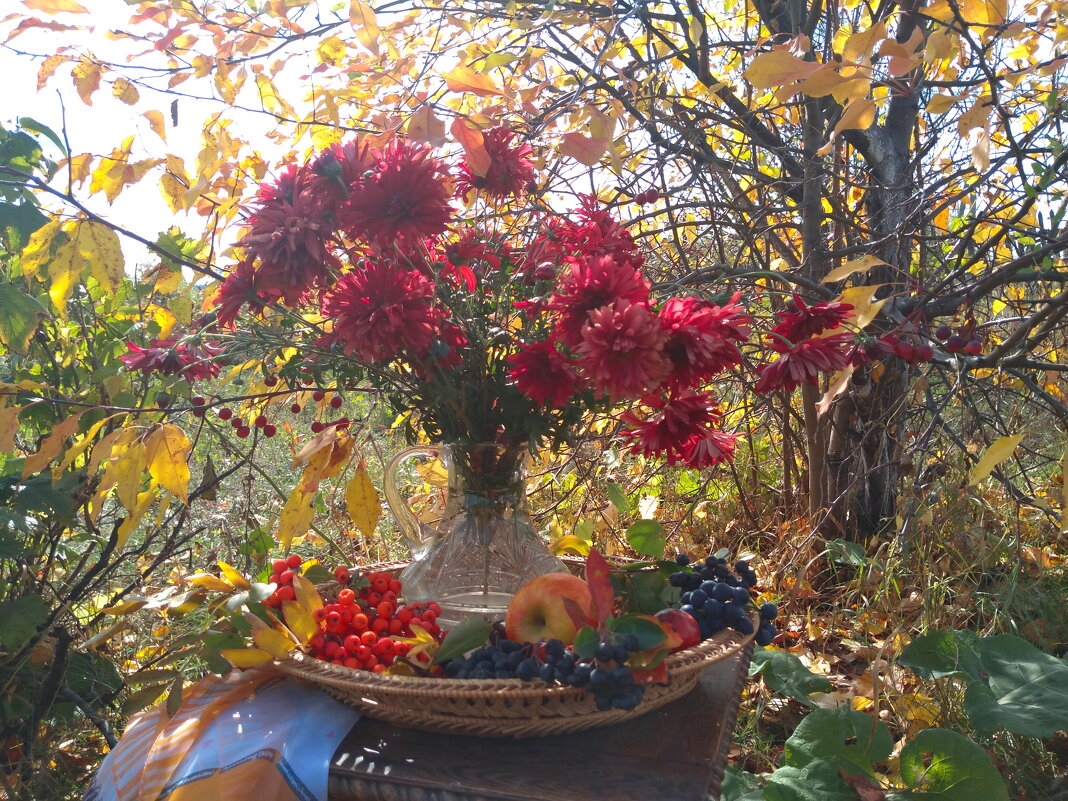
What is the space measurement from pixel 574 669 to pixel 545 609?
0.44 ft

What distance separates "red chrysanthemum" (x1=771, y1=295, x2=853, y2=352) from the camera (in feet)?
2.84

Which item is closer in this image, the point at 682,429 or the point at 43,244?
the point at 682,429

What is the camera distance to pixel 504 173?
103 centimetres

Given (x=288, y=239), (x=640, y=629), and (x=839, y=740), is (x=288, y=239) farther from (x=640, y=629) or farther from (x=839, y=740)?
(x=839, y=740)

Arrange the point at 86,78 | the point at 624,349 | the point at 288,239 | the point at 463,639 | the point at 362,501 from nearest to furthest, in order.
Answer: the point at 624,349
the point at 288,239
the point at 463,639
the point at 362,501
the point at 86,78

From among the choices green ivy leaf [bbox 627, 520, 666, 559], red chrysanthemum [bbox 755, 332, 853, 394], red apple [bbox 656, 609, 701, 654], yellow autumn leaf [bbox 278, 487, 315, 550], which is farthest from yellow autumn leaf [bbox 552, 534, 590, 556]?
red chrysanthemum [bbox 755, 332, 853, 394]

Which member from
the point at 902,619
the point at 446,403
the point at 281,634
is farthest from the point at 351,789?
the point at 902,619

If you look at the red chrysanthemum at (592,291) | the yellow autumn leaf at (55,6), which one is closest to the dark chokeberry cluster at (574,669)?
the red chrysanthemum at (592,291)

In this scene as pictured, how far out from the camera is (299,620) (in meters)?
0.97

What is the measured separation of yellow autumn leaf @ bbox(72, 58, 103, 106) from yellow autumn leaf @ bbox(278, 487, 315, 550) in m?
0.79

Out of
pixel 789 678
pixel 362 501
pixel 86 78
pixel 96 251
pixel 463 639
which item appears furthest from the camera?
pixel 789 678

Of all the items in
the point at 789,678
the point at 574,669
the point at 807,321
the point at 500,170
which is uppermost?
the point at 500,170

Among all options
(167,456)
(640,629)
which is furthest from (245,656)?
(640,629)

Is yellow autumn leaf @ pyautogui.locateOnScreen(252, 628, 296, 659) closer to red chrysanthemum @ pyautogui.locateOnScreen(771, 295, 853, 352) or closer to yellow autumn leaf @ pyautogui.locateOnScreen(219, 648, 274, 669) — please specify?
yellow autumn leaf @ pyautogui.locateOnScreen(219, 648, 274, 669)
